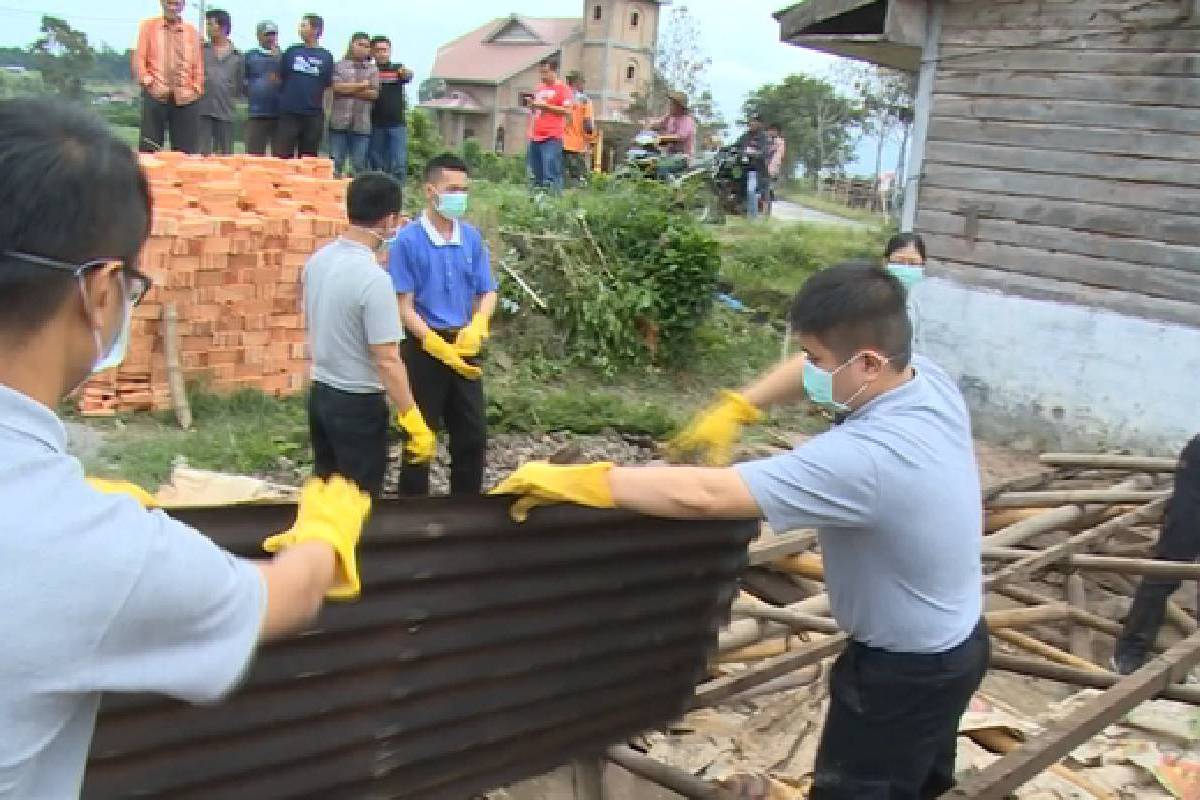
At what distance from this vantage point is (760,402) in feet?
11.6

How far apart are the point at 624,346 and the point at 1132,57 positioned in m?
4.70

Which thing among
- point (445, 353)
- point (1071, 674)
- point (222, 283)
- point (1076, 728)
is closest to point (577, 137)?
point (222, 283)

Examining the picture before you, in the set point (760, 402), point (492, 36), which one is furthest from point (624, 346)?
point (492, 36)

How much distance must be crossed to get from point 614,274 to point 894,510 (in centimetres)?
811

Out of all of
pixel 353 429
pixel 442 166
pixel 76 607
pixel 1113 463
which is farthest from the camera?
pixel 1113 463

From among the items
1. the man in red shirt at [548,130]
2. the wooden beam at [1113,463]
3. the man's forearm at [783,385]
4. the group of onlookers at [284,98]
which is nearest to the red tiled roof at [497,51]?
the man in red shirt at [548,130]

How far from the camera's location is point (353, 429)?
4953 millimetres

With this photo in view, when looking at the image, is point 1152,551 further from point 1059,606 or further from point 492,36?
point 492,36

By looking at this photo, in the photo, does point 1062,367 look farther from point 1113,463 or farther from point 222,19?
point 222,19

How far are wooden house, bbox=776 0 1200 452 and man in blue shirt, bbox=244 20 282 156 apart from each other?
5.13 metres

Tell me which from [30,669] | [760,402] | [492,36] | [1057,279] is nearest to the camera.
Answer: [30,669]

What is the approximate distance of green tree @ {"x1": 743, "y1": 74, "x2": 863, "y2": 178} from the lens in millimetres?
46625

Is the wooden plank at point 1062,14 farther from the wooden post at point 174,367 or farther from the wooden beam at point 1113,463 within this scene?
the wooden post at point 174,367

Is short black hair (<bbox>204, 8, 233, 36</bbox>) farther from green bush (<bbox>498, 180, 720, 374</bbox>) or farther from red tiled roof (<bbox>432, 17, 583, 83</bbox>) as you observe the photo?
red tiled roof (<bbox>432, 17, 583, 83</bbox>)
